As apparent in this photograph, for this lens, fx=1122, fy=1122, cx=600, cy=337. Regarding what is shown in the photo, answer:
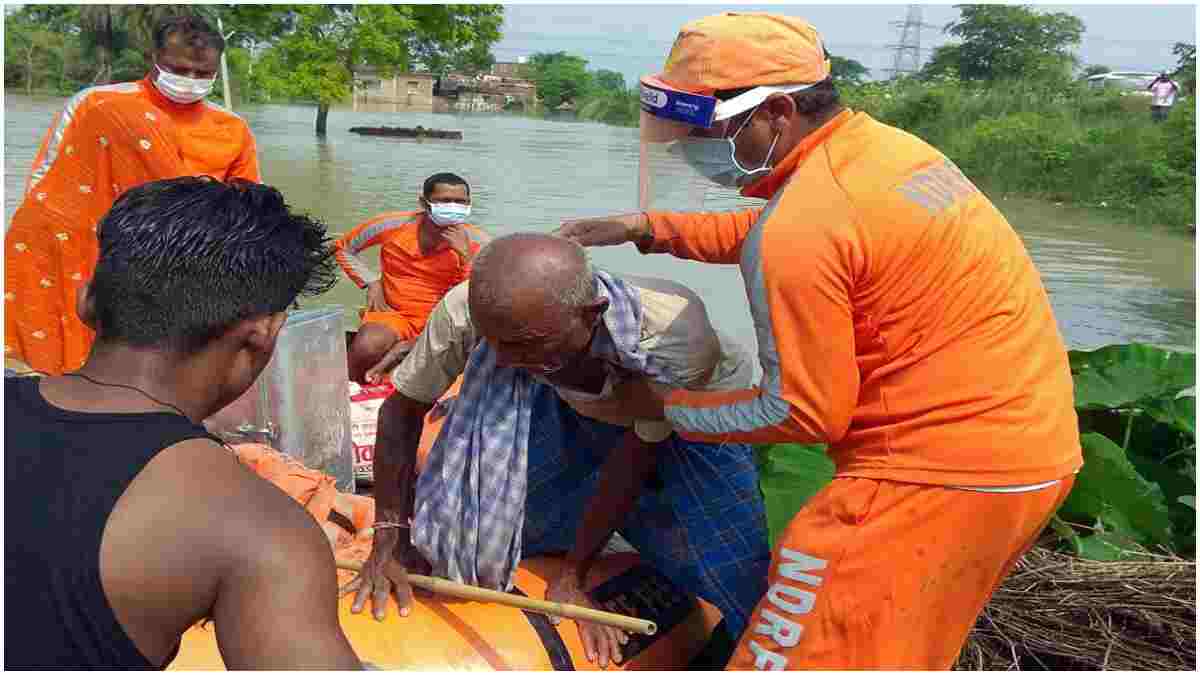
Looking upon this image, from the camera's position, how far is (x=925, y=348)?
2.06 meters

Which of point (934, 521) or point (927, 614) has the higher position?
point (934, 521)

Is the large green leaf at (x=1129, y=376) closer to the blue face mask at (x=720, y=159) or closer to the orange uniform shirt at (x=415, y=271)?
the blue face mask at (x=720, y=159)

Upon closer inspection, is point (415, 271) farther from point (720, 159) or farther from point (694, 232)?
point (720, 159)

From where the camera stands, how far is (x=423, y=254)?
18.2 feet

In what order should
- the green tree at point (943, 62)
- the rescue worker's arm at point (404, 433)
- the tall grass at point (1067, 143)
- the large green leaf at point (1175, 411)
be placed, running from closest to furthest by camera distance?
the rescue worker's arm at point (404, 433) → the large green leaf at point (1175, 411) → the tall grass at point (1067, 143) → the green tree at point (943, 62)

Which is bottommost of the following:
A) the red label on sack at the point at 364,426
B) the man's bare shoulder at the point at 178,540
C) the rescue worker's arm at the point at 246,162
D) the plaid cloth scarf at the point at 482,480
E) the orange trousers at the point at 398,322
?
the red label on sack at the point at 364,426

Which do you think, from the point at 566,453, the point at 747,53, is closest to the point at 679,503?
the point at 566,453

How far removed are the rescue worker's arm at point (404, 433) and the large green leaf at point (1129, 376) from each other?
2.79 m

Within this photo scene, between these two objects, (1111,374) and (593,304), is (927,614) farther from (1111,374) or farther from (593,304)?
(1111,374)

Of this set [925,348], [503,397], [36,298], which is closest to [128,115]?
[36,298]

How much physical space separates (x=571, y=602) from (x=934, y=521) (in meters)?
0.89

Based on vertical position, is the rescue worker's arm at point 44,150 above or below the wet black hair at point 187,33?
below

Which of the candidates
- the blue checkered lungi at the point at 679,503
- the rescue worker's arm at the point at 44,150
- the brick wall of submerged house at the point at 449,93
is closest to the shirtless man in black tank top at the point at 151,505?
the blue checkered lungi at the point at 679,503

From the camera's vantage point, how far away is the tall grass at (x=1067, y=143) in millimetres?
19922
